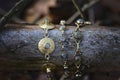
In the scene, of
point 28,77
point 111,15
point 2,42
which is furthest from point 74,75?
point 111,15

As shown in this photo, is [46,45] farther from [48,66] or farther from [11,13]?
[11,13]

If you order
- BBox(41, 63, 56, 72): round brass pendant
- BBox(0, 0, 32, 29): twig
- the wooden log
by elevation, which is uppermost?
BBox(0, 0, 32, 29): twig

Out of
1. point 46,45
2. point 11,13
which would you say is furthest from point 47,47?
point 11,13

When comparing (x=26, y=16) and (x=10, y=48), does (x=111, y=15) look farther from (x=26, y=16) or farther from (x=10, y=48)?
(x=10, y=48)

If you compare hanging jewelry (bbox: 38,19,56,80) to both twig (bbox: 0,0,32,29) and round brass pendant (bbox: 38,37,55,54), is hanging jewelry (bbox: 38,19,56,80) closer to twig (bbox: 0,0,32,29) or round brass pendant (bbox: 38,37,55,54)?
round brass pendant (bbox: 38,37,55,54)

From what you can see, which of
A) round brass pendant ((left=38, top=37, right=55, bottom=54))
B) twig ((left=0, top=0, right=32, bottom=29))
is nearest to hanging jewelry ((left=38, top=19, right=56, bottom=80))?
round brass pendant ((left=38, top=37, right=55, bottom=54))

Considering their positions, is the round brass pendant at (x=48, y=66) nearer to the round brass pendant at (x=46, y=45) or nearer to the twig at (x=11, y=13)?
the round brass pendant at (x=46, y=45)
